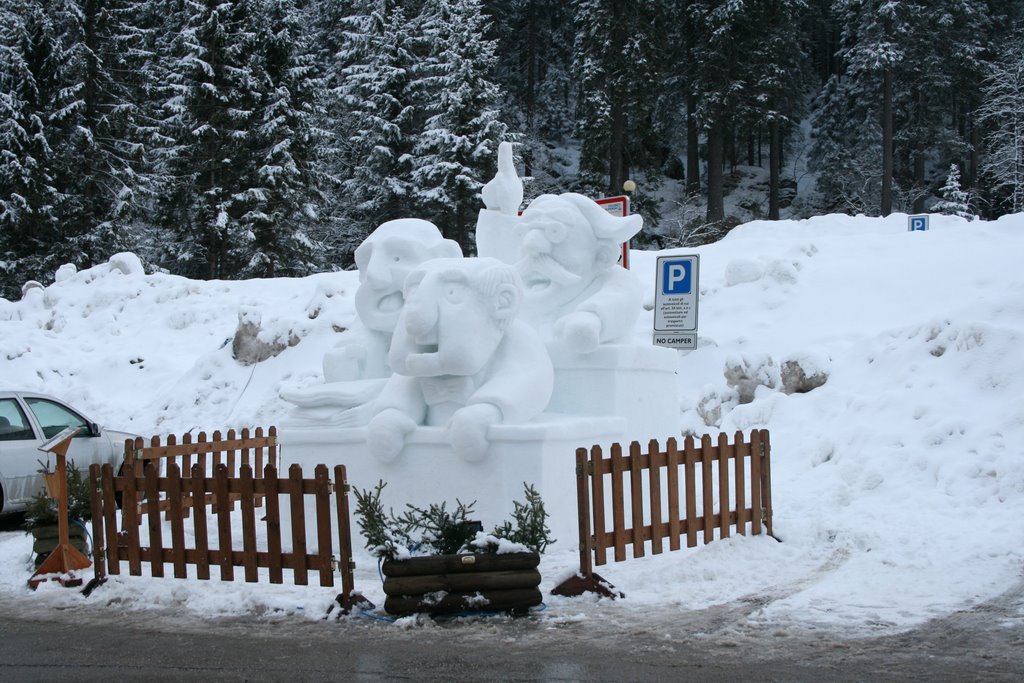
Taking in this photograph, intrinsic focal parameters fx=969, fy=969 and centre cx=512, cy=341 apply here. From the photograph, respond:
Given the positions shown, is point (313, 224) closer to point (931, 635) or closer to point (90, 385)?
point (90, 385)

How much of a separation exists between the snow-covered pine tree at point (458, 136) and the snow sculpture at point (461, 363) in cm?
2162

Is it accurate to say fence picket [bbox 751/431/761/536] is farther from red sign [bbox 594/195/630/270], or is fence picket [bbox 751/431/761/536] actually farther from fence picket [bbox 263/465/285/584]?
red sign [bbox 594/195/630/270]

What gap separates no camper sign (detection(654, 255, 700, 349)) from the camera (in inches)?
479

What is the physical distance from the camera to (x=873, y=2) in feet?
112

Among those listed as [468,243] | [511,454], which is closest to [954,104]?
[468,243]

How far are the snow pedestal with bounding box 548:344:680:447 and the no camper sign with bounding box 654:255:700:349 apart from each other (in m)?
3.53

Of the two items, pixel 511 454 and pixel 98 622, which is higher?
pixel 511 454

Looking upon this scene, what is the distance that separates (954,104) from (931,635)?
39.0 meters

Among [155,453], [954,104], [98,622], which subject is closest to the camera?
[98,622]

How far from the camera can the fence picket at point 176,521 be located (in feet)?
20.9

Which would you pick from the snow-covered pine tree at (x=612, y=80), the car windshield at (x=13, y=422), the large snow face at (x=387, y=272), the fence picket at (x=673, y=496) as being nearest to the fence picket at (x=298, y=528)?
the fence picket at (x=673, y=496)

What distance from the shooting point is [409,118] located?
31688 millimetres

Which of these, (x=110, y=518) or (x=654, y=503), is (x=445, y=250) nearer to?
(x=654, y=503)

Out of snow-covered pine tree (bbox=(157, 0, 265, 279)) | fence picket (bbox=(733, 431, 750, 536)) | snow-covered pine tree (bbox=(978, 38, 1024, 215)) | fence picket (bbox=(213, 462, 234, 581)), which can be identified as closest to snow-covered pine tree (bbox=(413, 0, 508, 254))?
snow-covered pine tree (bbox=(157, 0, 265, 279))
